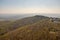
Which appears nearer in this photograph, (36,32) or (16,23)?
(36,32)

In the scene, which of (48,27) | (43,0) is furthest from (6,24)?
(43,0)

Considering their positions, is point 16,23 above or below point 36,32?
above

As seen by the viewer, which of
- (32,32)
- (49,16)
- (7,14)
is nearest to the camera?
(32,32)

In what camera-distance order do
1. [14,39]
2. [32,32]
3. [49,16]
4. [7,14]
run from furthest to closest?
1. [49,16]
2. [7,14]
3. [32,32]
4. [14,39]

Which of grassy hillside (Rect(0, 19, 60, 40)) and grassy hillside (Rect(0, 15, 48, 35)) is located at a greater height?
grassy hillside (Rect(0, 15, 48, 35))

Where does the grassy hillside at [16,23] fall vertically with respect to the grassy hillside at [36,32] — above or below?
above

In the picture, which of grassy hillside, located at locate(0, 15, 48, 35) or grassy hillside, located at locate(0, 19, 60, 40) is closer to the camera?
grassy hillside, located at locate(0, 19, 60, 40)

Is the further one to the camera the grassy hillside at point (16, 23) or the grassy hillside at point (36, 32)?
the grassy hillside at point (16, 23)

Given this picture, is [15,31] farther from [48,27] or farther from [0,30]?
[48,27]
